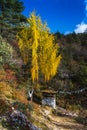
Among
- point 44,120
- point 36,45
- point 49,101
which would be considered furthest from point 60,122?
point 36,45

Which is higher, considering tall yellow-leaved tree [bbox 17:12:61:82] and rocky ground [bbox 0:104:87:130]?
tall yellow-leaved tree [bbox 17:12:61:82]

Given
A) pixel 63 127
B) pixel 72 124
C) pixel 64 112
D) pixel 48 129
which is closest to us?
pixel 48 129

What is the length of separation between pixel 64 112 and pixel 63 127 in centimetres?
558

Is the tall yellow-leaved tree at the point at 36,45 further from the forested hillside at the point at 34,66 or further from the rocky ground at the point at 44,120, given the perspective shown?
the rocky ground at the point at 44,120

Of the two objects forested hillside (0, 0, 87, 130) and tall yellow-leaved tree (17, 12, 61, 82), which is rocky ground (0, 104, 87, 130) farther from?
tall yellow-leaved tree (17, 12, 61, 82)

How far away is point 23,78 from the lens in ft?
79.8

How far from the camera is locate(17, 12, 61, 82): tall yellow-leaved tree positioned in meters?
23.1

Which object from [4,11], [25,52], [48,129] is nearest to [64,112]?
[25,52]

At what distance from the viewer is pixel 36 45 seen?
75.2ft

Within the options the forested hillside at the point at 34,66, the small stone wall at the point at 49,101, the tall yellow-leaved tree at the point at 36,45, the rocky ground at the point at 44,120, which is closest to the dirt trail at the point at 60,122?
the rocky ground at the point at 44,120

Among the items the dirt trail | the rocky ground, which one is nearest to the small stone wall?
the rocky ground

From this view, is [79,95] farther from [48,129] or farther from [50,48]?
[48,129]

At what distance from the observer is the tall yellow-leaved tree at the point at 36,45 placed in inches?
908

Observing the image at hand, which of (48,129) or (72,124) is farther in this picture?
(72,124)
